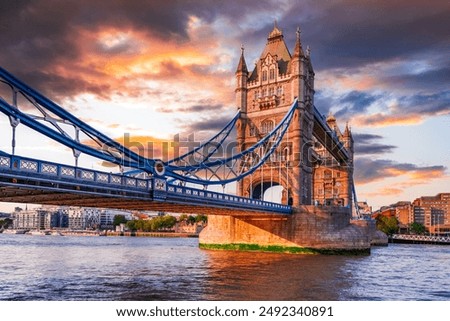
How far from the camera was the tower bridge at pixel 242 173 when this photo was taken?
1973 cm

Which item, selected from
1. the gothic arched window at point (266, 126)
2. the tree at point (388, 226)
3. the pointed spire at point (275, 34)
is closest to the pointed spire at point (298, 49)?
the pointed spire at point (275, 34)

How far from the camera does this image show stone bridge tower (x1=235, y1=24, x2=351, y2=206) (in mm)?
49812

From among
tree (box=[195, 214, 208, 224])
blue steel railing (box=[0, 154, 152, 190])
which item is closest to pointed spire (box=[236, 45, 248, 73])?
blue steel railing (box=[0, 154, 152, 190])

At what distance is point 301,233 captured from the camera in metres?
44.8

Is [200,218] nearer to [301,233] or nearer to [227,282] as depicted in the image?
[301,233]

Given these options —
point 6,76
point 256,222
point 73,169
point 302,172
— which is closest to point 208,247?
point 256,222

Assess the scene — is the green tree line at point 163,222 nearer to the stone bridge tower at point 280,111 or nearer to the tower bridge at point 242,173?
the tower bridge at point 242,173

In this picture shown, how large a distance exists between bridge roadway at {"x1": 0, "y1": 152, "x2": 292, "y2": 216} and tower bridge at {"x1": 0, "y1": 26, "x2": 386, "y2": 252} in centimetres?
4

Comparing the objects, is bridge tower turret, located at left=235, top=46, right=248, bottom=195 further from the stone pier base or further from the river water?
the river water

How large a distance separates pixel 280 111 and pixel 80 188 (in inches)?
1310

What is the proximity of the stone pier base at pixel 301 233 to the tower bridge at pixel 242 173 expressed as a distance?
0.30 ft

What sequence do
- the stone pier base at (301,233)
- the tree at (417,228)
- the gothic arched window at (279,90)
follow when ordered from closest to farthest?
the stone pier base at (301,233), the gothic arched window at (279,90), the tree at (417,228)

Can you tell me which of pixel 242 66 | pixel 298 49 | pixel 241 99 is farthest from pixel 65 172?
pixel 242 66
